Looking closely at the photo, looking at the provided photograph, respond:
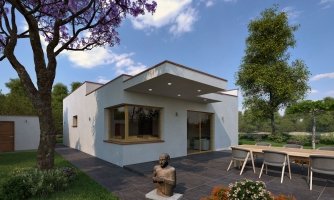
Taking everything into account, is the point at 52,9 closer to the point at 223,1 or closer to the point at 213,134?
the point at 223,1

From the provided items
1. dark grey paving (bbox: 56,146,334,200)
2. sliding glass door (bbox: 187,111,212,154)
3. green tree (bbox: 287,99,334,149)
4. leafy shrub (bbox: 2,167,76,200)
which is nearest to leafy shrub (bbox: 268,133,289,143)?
green tree (bbox: 287,99,334,149)

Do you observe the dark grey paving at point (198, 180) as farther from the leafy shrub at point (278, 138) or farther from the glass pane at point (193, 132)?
the leafy shrub at point (278, 138)

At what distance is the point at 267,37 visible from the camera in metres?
18.7

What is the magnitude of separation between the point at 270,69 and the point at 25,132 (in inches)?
759

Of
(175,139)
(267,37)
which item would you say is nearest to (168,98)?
(175,139)

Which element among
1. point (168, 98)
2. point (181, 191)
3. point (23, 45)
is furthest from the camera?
point (168, 98)

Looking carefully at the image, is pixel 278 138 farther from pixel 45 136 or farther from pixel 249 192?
pixel 45 136

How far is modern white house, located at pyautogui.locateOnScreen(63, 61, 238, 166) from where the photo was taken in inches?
286

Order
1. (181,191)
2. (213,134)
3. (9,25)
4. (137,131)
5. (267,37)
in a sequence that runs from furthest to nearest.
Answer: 1. (267,37)
2. (213,134)
3. (137,131)
4. (9,25)
5. (181,191)

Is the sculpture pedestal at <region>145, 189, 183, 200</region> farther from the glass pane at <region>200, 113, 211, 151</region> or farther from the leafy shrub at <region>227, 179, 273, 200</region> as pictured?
the glass pane at <region>200, 113, 211, 151</region>

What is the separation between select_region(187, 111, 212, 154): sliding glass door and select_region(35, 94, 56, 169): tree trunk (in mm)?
6707

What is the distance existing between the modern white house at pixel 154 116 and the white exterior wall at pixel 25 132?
12.7ft

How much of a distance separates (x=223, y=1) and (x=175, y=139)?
256 inches

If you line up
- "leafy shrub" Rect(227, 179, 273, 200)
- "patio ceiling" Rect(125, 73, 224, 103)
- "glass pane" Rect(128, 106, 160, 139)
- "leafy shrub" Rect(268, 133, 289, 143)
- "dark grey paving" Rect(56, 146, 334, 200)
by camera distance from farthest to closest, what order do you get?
1. "leafy shrub" Rect(268, 133, 289, 143)
2. "glass pane" Rect(128, 106, 160, 139)
3. "patio ceiling" Rect(125, 73, 224, 103)
4. "dark grey paving" Rect(56, 146, 334, 200)
5. "leafy shrub" Rect(227, 179, 273, 200)
